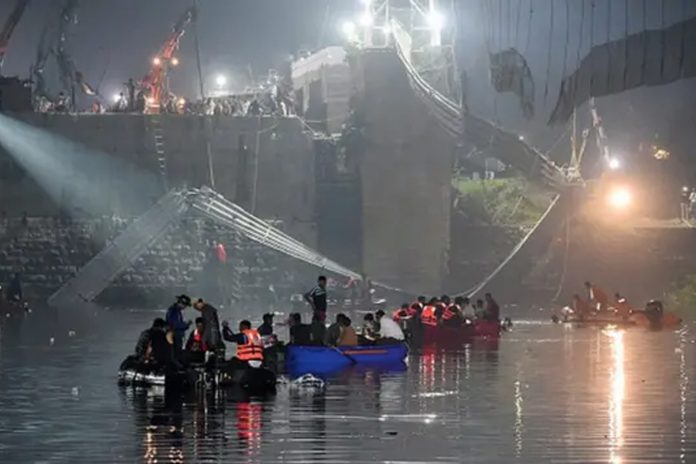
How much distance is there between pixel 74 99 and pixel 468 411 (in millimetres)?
69180

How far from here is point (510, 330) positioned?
6556cm

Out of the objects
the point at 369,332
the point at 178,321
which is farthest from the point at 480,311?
the point at 178,321

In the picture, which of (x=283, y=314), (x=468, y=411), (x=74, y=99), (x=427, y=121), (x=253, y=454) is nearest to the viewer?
(x=253, y=454)

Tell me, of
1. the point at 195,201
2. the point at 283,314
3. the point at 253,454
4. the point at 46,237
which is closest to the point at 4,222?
the point at 46,237

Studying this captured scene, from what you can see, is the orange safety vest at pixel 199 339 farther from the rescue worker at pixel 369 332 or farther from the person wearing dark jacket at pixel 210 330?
the rescue worker at pixel 369 332

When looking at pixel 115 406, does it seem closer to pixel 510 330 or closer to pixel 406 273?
pixel 510 330

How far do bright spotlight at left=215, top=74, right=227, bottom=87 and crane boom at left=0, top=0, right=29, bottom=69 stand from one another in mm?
14804

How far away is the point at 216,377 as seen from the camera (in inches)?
1572

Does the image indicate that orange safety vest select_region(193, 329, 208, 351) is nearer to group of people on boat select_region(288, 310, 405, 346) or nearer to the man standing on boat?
group of people on boat select_region(288, 310, 405, 346)

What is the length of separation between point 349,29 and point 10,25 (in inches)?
878

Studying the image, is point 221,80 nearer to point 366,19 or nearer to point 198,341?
point 366,19

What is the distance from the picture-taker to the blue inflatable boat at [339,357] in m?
44.8

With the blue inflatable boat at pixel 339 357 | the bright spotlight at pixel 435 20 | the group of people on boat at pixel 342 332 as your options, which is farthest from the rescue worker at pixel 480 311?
the bright spotlight at pixel 435 20

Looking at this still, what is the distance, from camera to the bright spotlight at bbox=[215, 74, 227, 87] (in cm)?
11762
